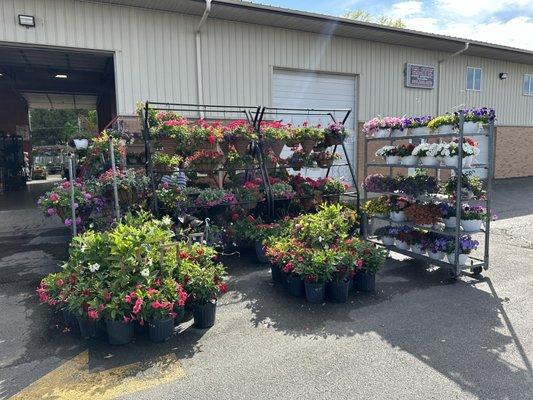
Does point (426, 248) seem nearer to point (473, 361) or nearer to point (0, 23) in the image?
point (473, 361)

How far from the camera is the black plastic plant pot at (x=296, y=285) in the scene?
449cm

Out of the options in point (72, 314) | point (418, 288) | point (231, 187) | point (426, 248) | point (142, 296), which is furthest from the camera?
point (231, 187)

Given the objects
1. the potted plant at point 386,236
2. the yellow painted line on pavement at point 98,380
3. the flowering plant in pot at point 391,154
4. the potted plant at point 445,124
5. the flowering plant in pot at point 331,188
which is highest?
the potted plant at point 445,124

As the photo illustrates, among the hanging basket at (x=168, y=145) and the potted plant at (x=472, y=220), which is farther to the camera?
the hanging basket at (x=168, y=145)

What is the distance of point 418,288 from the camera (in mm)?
4836

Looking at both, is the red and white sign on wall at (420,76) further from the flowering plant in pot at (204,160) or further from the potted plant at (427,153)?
the flowering plant in pot at (204,160)

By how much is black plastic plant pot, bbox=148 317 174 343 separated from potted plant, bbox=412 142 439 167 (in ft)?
12.1

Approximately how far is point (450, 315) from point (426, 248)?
146 cm

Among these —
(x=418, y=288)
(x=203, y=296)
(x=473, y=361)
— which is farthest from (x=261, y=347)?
(x=418, y=288)

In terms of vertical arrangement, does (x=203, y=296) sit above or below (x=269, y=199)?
below

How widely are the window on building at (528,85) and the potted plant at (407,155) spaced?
11987 mm

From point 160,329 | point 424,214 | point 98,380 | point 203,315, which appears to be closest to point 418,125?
point 424,214

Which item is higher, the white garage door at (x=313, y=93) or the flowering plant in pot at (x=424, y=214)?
the white garage door at (x=313, y=93)

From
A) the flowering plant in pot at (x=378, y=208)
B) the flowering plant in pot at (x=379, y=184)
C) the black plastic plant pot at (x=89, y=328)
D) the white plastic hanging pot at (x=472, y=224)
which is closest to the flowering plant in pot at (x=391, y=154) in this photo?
the flowering plant in pot at (x=379, y=184)
